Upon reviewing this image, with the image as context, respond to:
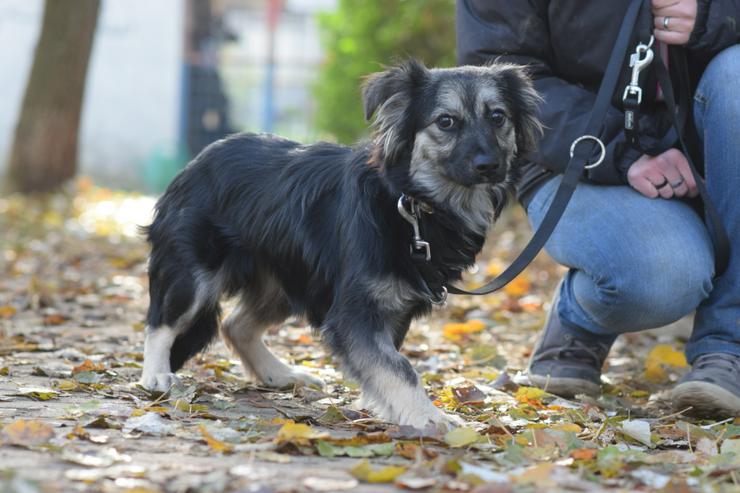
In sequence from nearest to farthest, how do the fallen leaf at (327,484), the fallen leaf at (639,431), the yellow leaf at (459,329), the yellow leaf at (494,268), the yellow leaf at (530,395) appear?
the fallen leaf at (327,484) → the fallen leaf at (639,431) → the yellow leaf at (530,395) → the yellow leaf at (459,329) → the yellow leaf at (494,268)

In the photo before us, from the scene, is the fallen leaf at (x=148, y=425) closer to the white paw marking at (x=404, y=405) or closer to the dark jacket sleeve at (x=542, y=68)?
the white paw marking at (x=404, y=405)

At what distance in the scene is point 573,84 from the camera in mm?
3764

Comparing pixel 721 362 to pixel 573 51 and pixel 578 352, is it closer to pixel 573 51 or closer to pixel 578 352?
pixel 578 352

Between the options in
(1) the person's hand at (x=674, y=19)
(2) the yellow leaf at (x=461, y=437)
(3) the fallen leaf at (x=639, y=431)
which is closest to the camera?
(2) the yellow leaf at (x=461, y=437)

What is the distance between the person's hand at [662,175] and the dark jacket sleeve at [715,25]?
1.27ft

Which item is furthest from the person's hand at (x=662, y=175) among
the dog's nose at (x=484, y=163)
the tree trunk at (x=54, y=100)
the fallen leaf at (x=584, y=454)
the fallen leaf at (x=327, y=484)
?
the tree trunk at (x=54, y=100)

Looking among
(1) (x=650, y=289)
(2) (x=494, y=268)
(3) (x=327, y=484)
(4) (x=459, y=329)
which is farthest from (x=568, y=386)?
(2) (x=494, y=268)

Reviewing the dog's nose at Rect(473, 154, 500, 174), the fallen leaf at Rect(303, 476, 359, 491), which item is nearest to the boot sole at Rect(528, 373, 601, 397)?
the dog's nose at Rect(473, 154, 500, 174)

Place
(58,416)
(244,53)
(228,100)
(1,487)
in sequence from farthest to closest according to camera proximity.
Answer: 1. (244,53)
2. (228,100)
3. (58,416)
4. (1,487)

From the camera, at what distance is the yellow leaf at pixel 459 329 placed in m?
4.97

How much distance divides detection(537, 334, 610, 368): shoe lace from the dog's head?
0.76 metres

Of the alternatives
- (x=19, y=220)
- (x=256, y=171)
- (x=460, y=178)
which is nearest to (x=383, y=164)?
(x=460, y=178)

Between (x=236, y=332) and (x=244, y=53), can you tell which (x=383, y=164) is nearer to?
(x=236, y=332)

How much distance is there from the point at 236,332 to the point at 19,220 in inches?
256
